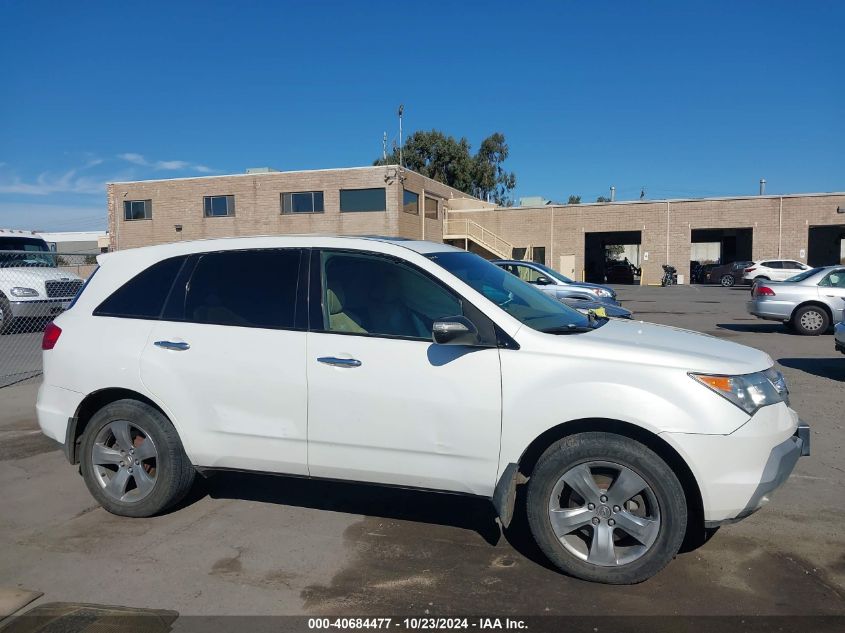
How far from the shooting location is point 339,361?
3996 mm

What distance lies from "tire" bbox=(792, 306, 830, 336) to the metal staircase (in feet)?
95.5

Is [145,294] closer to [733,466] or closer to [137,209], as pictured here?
[733,466]

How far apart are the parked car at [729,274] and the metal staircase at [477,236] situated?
1217cm

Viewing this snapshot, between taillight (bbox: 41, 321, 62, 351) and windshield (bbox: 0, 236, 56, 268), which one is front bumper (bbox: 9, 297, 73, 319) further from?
taillight (bbox: 41, 321, 62, 351)

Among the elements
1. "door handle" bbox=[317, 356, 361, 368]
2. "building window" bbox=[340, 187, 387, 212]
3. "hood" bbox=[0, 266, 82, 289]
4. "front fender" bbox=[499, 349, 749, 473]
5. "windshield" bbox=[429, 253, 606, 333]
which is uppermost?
"building window" bbox=[340, 187, 387, 212]

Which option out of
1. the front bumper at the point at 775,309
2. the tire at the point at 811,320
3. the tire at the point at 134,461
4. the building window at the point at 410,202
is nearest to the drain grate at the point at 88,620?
the tire at the point at 134,461

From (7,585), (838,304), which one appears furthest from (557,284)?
(7,585)

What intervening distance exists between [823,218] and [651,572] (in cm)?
4154

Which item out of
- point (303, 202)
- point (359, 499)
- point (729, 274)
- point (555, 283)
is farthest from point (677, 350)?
point (729, 274)

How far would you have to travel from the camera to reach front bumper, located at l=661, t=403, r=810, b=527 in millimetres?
3441

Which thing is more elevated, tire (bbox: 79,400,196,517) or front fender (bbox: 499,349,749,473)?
front fender (bbox: 499,349,749,473)

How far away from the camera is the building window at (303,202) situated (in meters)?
36.4

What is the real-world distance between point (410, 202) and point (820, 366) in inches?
1128

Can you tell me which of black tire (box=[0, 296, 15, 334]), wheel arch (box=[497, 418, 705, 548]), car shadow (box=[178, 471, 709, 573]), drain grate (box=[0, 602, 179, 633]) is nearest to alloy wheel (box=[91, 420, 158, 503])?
car shadow (box=[178, 471, 709, 573])
